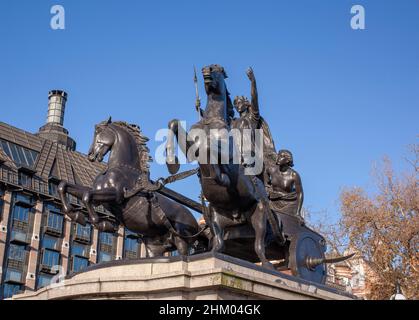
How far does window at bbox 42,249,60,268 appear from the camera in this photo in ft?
154

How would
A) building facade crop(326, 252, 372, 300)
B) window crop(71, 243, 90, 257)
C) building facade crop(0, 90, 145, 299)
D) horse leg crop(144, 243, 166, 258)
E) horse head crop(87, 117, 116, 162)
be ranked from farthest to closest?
window crop(71, 243, 90, 257)
building facade crop(0, 90, 145, 299)
building facade crop(326, 252, 372, 300)
horse leg crop(144, 243, 166, 258)
horse head crop(87, 117, 116, 162)

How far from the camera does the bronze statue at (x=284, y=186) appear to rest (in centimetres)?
1201

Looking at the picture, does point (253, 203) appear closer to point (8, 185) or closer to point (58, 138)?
point (8, 185)

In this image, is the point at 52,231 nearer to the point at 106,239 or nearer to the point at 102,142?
the point at 106,239

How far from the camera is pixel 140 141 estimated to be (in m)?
13.1

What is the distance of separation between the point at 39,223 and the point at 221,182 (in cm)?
4036

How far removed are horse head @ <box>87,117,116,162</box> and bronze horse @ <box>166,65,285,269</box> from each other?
10.3ft

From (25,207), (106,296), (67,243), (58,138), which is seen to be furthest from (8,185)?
(106,296)

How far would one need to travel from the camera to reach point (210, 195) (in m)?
9.66

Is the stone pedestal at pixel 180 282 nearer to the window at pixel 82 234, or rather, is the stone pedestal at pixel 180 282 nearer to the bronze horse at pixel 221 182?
the bronze horse at pixel 221 182

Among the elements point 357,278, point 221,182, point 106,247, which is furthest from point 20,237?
point 221,182

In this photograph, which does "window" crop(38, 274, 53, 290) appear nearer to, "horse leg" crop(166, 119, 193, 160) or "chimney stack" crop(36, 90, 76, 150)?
"chimney stack" crop(36, 90, 76, 150)

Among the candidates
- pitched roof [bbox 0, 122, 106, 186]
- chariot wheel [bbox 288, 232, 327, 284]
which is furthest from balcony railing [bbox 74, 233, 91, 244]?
chariot wheel [bbox 288, 232, 327, 284]
